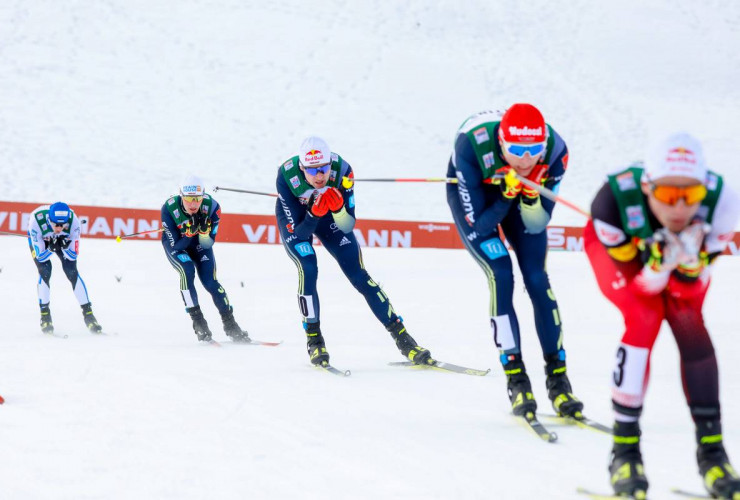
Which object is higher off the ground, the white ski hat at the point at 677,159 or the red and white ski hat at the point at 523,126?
the red and white ski hat at the point at 523,126

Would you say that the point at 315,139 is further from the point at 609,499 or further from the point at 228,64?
the point at 228,64

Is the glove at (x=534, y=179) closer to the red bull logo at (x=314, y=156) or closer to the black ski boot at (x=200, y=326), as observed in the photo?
the red bull logo at (x=314, y=156)

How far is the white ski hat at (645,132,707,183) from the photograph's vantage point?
3.09m

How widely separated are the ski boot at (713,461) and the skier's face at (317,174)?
13.3 feet

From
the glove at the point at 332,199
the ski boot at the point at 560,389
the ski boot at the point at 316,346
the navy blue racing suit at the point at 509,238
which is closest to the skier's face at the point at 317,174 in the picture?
the glove at the point at 332,199

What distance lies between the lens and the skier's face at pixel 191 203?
951 centimetres

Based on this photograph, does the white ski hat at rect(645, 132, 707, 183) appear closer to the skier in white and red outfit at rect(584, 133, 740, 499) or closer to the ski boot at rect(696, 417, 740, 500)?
the skier in white and red outfit at rect(584, 133, 740, 499)

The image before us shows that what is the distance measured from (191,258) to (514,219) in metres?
5.67

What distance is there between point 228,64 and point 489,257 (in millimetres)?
27903

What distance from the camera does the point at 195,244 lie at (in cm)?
984

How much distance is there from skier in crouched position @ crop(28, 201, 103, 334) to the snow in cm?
58

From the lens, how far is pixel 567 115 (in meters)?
30.7

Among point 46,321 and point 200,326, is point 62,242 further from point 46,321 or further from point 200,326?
point 200,326

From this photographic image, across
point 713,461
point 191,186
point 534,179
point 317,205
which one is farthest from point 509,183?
point 191,186
